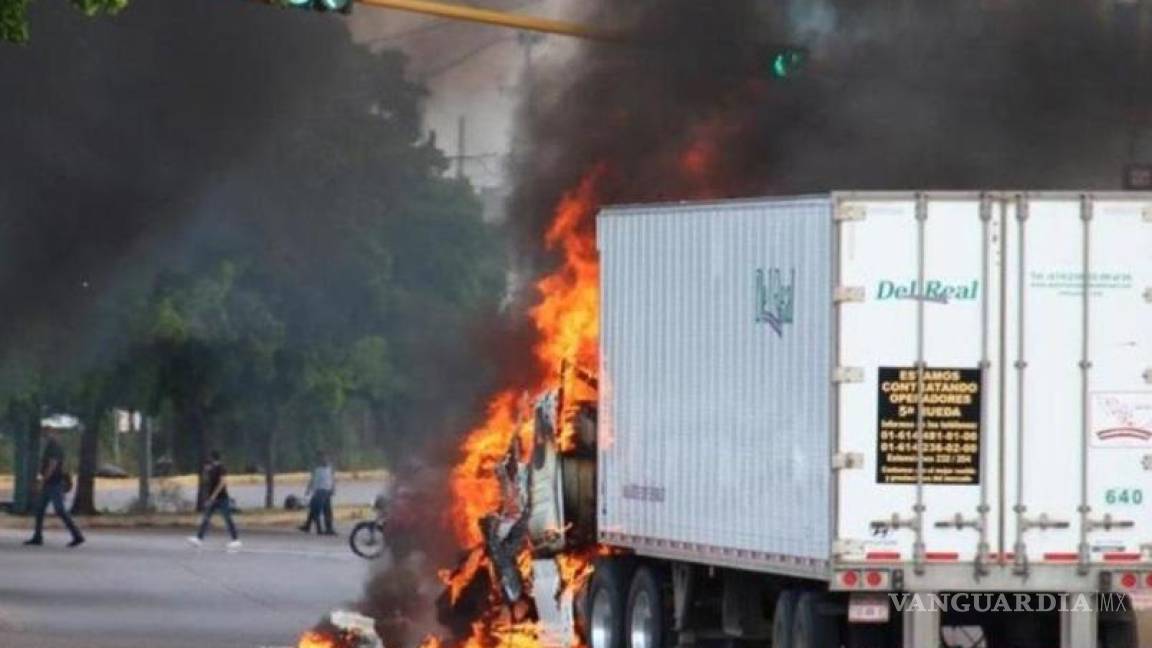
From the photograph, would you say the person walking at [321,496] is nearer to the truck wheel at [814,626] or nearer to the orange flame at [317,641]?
the orange flame at [317,641]

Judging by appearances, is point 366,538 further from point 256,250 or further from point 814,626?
point 814,626

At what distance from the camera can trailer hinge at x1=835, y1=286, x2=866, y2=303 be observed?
699 inches

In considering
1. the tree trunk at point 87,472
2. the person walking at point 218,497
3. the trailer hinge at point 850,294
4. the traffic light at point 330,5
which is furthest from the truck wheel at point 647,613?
the tree trunk at point 87,472

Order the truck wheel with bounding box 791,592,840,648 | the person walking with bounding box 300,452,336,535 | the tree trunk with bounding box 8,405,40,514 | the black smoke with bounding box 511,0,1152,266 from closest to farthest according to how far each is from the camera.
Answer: the truck wheel with bounding box 791,592,840,648 < the black smoke with bounding box 511,0,1152,266 < the person walking with bounding box 300,452,336,535 < the tree trunk with bounding box 8,405,40,514

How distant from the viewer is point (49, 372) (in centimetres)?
4384

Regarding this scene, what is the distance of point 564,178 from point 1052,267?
13072 mm

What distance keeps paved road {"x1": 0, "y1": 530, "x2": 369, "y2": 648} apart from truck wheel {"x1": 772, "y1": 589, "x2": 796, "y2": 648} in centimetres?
626

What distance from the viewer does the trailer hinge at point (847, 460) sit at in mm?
17609

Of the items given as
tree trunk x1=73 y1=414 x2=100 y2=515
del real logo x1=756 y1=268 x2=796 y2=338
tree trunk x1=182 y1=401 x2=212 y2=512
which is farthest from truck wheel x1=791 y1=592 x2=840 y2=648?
tree trunk x1=73 y1=414 x2=100 y2=515

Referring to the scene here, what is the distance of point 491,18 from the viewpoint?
2400 cm

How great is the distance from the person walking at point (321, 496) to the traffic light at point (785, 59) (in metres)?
18.8

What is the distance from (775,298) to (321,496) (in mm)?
27103

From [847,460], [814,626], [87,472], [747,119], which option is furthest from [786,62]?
[87,472]

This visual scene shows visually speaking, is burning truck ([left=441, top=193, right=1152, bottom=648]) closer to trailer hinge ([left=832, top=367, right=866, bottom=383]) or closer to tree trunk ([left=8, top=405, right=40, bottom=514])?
trailer hinge ([left=832, top=367, right=866, bottom=383])
